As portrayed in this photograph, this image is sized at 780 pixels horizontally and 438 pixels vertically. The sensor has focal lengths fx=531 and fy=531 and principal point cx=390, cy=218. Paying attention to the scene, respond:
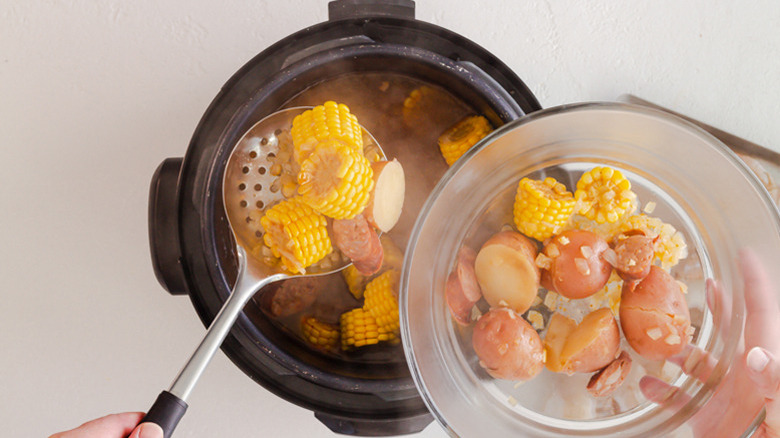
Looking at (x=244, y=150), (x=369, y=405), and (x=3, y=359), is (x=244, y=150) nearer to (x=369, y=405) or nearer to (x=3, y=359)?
(x=369, y=405)

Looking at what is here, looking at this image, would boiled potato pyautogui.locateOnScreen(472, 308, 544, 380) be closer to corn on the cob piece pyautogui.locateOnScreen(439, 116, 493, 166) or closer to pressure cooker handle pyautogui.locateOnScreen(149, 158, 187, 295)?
corn on the cob piece pyautogui.locateOnScreen(439, 116, 493, 166)

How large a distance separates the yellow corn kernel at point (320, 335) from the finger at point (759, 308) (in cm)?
48

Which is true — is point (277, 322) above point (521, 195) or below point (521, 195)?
below

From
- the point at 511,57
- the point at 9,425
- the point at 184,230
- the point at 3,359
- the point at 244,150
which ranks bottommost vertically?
the point at 9,425

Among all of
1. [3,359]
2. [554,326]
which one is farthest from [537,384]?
[3,359]

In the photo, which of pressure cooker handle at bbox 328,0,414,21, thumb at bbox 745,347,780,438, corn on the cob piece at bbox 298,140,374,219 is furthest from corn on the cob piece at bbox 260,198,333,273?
thumb at bbox 745,347,780,438

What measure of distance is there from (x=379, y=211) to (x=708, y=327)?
0.39 meters

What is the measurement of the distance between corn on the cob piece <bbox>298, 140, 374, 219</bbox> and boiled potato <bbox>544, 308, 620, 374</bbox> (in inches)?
10.4

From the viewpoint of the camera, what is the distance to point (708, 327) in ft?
1.94

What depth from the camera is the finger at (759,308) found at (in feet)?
1.76

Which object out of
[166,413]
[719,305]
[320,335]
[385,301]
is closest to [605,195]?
[719,305]

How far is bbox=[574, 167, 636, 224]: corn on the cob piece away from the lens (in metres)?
0.58

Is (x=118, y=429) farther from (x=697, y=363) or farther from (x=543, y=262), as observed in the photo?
(x=697, y=363)

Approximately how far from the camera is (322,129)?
587 mm
